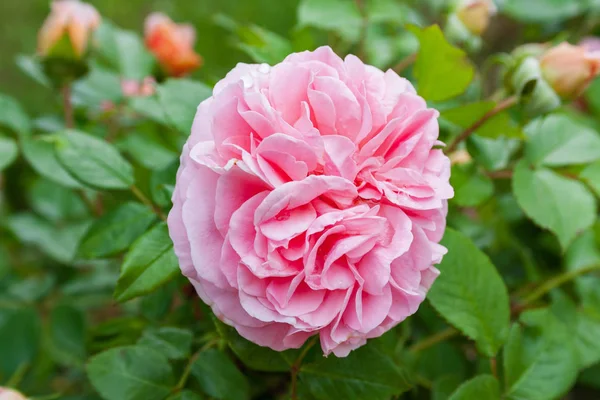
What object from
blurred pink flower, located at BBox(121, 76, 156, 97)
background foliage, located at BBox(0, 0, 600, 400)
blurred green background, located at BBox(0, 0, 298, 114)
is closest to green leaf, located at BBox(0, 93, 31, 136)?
background foliage, located at BBox(0, 0, 600, 400)

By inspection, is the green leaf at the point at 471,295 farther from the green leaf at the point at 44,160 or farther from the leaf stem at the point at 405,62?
the green leaf at the point at 44,160

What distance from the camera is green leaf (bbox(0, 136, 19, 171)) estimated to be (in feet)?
1.87

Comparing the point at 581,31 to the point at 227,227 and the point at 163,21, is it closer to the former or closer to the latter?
the point at 163,21

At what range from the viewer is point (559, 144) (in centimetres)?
54

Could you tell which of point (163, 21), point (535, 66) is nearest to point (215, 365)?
point (535, 66)

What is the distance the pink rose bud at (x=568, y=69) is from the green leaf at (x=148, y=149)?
1.25ft

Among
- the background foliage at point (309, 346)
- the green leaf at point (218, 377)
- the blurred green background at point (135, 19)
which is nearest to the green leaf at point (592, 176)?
the background foliage at point (309, 346)

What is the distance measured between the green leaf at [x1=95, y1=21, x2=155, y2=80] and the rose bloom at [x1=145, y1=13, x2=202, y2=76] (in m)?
0.04

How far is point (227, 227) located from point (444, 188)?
0.42ft

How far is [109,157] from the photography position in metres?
0.47

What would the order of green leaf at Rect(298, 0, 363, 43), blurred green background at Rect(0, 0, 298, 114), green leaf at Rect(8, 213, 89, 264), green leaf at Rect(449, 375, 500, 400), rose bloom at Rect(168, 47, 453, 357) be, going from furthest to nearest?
blurred green background at Rect(0, 0, 298, 114), green leaf at Rect(8, 213, 89, 264), green leaf at Rect(298, 0, 363, 43), green leaf at Rect(449, 375, 500, 400), rose bloom at Rect(168, 47, 453, 357)

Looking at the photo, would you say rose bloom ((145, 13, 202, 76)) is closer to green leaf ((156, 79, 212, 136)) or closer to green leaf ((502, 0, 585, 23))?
green leaf ((156, 79, 212, 136))

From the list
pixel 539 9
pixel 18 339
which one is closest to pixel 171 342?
pixel 18 339

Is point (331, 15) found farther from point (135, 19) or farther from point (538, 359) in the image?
point (135, 19)
